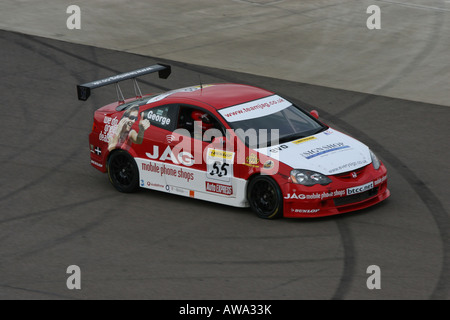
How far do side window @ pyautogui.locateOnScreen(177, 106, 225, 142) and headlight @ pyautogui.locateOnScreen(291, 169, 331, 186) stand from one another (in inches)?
47.3

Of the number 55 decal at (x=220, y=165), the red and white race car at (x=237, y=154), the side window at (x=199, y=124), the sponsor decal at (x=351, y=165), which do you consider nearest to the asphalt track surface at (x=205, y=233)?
the red and white race car at (x=237, y=154)

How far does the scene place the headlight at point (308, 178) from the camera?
10383 mm

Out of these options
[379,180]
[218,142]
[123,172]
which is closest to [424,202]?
[379,180]

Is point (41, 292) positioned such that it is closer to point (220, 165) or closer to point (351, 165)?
point (220, 165)

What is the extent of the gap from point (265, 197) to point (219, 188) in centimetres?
66

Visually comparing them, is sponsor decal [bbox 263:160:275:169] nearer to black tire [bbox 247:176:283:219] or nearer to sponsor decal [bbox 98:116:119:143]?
black tire [bbox 247:176:283:219]

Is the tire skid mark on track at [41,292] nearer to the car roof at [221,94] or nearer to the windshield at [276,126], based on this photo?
the windshield at [276,126]

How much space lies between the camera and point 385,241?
9.88 metres

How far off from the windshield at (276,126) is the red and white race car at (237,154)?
13 millimetres

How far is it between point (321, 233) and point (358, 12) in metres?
13.0

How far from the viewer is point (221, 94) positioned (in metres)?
11.6

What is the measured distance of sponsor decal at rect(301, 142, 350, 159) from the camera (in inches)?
421

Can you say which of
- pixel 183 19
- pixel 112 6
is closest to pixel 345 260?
pixel 183 19

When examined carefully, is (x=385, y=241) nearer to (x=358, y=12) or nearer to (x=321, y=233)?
(x=321, y=233)
